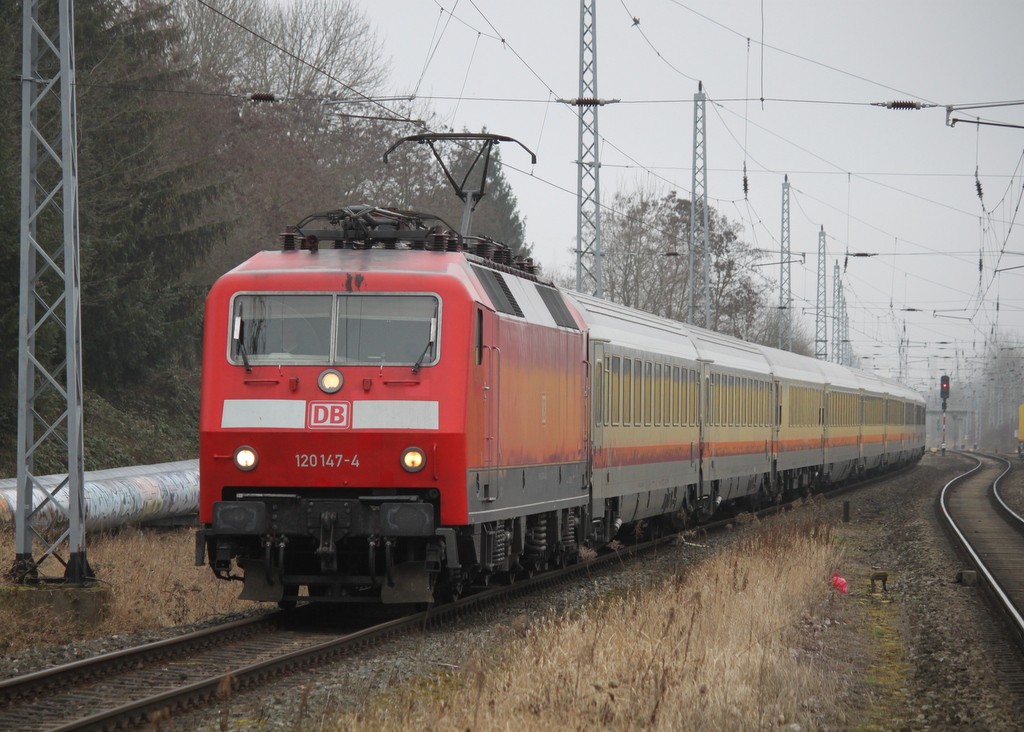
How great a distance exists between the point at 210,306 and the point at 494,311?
2433mm

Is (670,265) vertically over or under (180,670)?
over

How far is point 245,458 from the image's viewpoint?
10445 millimetres

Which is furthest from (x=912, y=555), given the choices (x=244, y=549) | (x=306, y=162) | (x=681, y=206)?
(x=681, y=206)

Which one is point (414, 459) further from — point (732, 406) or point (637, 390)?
point (732, 406)

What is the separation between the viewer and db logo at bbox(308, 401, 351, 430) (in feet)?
34.0

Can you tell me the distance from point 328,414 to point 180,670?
238cm

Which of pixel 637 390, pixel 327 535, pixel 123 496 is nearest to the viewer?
pixel 327 535

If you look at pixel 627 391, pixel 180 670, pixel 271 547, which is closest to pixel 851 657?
pixel 271 547

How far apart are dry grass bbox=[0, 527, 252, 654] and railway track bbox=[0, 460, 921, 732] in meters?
1.06

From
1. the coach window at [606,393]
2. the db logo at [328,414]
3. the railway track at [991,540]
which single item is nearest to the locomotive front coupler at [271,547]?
the db logo at [328,414]

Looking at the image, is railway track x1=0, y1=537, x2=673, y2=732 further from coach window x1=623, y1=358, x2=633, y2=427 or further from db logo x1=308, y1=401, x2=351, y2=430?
coach window x1=623, y1=358, x2=633, y2=427

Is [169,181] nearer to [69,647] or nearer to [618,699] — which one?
[69,647]

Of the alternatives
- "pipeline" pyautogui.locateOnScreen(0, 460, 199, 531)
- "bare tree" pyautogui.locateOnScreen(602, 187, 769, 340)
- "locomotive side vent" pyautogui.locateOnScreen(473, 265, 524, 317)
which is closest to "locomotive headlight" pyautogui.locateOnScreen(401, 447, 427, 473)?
"locomotive side vent" pyautogui.locateOnScreen(473, 265, 524, 317)

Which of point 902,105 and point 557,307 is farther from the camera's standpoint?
point 902,105
